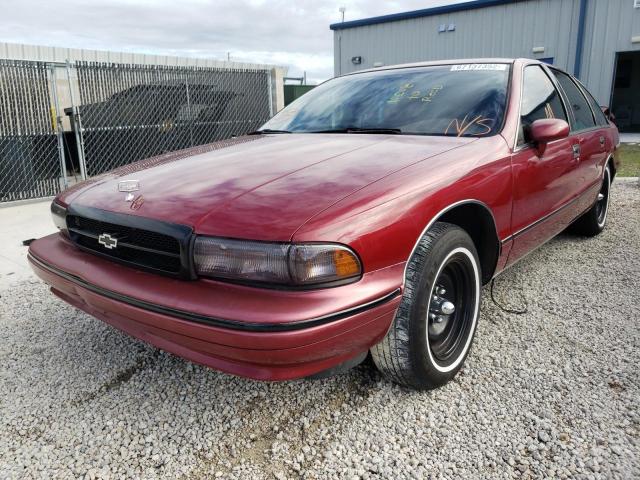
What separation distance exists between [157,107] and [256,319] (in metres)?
7.78

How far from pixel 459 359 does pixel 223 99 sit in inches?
328

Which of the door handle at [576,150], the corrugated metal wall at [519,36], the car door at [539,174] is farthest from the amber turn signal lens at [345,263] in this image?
the corrugated metal wall at [519,36]

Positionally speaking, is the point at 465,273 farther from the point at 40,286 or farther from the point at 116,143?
the point at 116,143

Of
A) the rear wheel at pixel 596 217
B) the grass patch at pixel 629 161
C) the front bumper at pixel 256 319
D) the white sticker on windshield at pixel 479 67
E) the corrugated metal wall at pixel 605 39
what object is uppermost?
the corrugated metal wall at pixel 605 39

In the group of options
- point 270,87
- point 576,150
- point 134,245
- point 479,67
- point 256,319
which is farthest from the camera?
point 270,87

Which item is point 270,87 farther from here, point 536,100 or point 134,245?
point 134,245

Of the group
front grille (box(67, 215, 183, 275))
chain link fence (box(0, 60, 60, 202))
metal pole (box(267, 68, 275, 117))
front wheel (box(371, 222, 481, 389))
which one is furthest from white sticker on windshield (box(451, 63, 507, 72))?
metal pole (box(267, 68, 275, 117))

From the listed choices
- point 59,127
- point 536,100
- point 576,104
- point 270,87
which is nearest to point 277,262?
point 536,100

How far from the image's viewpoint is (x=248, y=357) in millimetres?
1590

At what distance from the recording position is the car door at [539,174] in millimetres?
2637

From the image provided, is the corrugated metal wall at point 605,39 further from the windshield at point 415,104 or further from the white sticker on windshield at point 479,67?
the windshield at point 415,104

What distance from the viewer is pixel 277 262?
1604 mm

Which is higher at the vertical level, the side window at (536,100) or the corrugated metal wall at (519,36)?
the corrugated metal wall at (519,36)

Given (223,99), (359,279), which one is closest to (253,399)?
(359,279)
